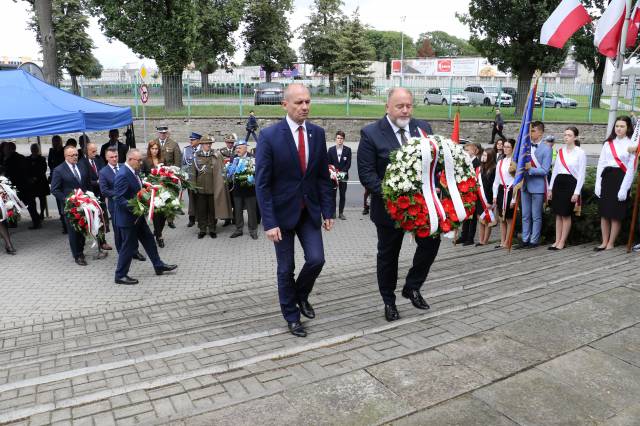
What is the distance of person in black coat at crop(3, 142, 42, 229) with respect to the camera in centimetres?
1159

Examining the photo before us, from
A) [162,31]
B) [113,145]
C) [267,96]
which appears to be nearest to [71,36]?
[162,31]

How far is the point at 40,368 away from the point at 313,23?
58.5 metres

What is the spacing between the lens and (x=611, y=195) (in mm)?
7887

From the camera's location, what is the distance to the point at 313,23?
59.1m

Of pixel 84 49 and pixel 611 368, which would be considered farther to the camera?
pixel 84 49

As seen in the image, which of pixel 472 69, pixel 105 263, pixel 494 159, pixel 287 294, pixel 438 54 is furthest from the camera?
pixel 438 54

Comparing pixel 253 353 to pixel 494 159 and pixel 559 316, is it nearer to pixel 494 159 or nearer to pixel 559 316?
pixel 559 316

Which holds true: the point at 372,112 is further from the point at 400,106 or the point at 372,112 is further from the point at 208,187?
the point at 400,106

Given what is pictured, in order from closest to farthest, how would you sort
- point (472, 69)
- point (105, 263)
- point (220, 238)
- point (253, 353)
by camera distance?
point (253, 353)
point (105, 263)
point (220, 238)
point (472, 69)

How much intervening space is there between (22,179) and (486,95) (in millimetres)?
24253

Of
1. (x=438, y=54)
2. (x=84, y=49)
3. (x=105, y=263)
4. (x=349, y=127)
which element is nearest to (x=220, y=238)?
(x=105, y=263)

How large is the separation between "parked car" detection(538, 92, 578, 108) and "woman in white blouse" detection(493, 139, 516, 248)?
22.6 meters

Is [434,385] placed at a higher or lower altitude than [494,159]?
lower

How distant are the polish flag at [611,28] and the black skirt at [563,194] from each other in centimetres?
394
